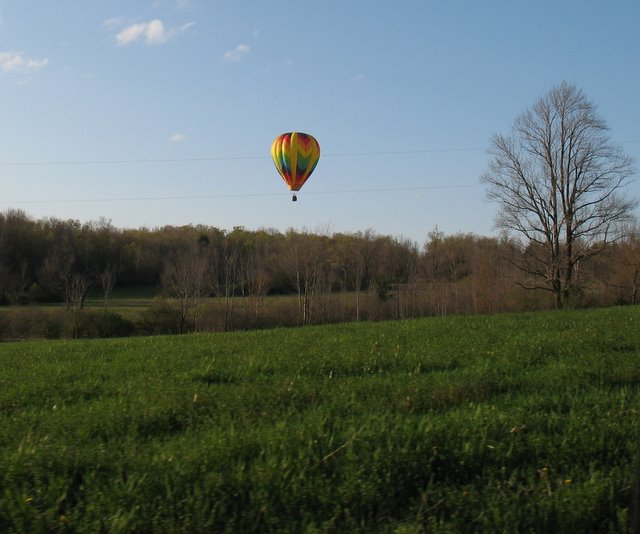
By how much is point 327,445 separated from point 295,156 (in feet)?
67.1

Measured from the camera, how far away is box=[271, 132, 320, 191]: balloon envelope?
24484 millimetres

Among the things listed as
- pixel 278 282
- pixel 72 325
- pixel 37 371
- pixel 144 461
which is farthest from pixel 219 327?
pixel 144 461

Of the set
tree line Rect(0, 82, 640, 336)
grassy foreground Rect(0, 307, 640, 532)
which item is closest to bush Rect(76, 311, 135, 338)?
tree line Rect(0, 82, 640, 336)

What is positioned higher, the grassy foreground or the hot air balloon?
the hot air balloon

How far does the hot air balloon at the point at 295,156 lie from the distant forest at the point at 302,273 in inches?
919

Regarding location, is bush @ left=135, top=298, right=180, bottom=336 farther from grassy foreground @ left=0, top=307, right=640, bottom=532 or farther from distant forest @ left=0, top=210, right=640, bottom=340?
grassy foreground @ left=0, top=307, right=640, bottom=532

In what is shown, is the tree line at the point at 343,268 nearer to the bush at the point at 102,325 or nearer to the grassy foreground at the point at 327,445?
the bush at the point at 102,325

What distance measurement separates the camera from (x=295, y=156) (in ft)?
80.6

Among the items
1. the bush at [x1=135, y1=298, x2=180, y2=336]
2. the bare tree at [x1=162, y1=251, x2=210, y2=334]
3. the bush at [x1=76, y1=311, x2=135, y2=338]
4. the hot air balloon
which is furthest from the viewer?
the bare tree at [x1=162, y1=251, x2=210, y2=334]

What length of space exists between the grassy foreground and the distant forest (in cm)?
3634

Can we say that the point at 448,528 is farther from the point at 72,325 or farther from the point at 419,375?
the point at 72,325

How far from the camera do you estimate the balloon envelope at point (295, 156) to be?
24484mm

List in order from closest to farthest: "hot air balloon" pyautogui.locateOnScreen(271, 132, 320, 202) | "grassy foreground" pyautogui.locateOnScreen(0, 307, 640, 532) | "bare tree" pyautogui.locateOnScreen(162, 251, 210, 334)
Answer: "grassy foreground" pyautogui.locateOnScreen(0, 307, 640, 532), "hot air balloon" pyautogui.locateOnScreen(271, 132, 320, 202), "bare tree" pyautogui.locateOnScreen(162, 251, 210, 334)

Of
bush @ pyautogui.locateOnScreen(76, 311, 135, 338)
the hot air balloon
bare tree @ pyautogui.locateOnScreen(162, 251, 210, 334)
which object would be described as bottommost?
bush @ pyautogui.locateOnScreen(76, 311, 135, 338)
